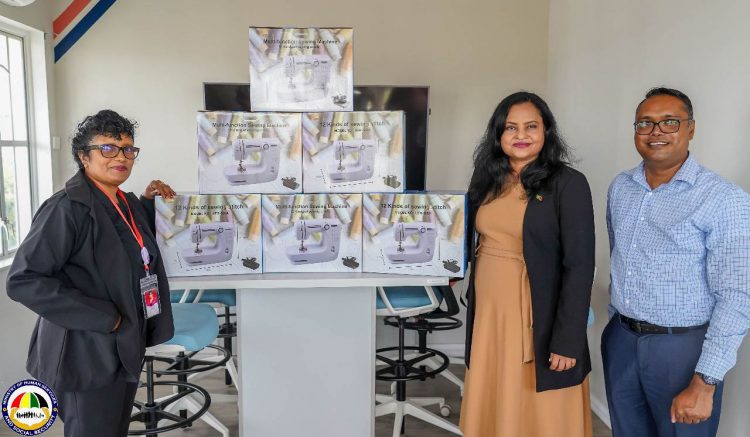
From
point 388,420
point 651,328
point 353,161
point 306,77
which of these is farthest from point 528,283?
point 388,420

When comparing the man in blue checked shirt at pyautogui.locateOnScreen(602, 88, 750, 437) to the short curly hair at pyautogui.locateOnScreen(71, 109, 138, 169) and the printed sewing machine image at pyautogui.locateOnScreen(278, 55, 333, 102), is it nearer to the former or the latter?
the printed sewing machine image at pyautogui.locateOnScreen(278, 55, 333, 102)

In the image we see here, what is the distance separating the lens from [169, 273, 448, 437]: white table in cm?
221

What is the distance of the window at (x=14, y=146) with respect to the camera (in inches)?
123

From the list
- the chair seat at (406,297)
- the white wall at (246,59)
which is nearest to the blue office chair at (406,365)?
the chair seat at (406,297)

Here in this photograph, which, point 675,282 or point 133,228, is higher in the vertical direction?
point 133,228

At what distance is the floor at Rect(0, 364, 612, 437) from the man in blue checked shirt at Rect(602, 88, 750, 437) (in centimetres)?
131

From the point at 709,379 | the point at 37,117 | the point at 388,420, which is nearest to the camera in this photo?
the point at 709,379

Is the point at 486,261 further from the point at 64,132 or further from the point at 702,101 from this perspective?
the point at 64,132

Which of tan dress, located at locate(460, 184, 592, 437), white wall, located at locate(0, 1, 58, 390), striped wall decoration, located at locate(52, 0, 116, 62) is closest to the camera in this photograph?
tan dress, located at locate(460, 184, 592, 437)

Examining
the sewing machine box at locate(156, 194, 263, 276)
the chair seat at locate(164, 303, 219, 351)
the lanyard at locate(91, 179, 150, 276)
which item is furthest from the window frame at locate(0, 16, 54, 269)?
the lanyard at locate(91, 179, 150, 276)

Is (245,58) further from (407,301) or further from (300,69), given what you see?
(407,301)

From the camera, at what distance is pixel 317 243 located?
2.13 meters

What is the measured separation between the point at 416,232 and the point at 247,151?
71 centimetres

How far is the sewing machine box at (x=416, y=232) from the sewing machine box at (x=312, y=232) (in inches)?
2.2
